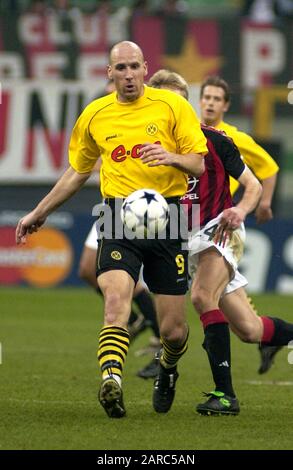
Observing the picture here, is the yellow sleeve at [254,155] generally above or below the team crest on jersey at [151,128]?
below

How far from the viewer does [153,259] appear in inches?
296

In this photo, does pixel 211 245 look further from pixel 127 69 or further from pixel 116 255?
pixel 127 69

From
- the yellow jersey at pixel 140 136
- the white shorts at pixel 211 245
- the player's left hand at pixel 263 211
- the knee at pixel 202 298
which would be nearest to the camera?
the yellow jersey at pixel 140 136

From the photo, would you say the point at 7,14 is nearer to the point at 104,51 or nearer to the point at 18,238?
the point at 104,51

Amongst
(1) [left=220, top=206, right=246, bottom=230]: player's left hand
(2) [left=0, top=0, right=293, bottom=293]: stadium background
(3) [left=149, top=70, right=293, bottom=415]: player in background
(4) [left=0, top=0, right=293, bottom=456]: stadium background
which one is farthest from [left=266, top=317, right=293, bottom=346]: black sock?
(2) [left=0, top=0, right=293, bottom=293]: stadium background

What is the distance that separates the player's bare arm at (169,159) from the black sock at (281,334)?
2.01 m

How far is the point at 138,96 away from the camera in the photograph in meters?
7.57

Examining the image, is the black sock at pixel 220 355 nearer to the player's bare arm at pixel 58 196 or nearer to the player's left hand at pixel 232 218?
the player's left hand at pixel 232 218

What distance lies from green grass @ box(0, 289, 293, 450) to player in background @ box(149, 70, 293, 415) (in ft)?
1.02

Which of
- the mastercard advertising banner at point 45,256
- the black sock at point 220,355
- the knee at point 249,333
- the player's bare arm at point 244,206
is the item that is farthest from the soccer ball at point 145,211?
the mastercard advertising banner at point 45,256

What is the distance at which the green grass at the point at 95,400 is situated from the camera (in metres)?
6.51

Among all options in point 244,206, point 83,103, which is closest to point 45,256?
point 83,103
